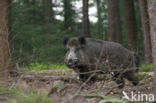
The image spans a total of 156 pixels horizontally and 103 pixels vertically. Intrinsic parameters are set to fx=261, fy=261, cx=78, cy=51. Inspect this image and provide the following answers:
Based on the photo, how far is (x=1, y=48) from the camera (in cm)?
862

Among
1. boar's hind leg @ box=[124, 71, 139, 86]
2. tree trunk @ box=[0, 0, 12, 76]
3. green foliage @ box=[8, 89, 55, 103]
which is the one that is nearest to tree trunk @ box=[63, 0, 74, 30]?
tree trunk @ box=[0, 0, 12, 76]

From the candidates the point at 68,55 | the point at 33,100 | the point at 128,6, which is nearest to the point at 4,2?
the point at 68,55

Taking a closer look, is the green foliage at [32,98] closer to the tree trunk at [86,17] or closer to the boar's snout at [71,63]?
the boar's snout at [71,63]

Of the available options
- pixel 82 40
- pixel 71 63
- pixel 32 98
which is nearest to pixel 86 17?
pixel 82 40

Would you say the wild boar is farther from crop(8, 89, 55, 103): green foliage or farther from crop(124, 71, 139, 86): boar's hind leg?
crop(8, 89, 55, 103): green foliage

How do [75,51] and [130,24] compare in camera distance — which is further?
[130,24]

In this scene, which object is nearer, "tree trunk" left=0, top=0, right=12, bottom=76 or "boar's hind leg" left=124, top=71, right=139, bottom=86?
"boar's hind leg" left=124, top=71, right=139, bottom=86

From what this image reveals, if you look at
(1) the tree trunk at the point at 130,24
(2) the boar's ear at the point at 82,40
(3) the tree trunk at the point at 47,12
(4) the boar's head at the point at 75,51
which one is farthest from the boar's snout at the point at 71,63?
(3) the tree trunk at the point at 47,12

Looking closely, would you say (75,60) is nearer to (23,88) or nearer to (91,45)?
(91,45)

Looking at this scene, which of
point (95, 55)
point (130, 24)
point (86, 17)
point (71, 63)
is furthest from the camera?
point (130, 24)

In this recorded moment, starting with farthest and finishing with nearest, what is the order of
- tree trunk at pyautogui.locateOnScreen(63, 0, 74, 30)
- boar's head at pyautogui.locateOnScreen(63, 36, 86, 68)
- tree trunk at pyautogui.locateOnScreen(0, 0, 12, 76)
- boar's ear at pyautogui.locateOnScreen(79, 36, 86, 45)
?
tree trunk at pyautogui.locateOnScreen(63, 0, 74, 30) → tree trunk at pyautogui.locateOnScreen(0, 0, 12, 76) → boar's ear at pyautogui.locateOnScreen(79, 36, 86, 45) → boar's head at pyautogui.locateOnScreen(63, 36, 86, 68)

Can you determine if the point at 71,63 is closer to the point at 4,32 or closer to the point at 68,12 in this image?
the point at 4,32

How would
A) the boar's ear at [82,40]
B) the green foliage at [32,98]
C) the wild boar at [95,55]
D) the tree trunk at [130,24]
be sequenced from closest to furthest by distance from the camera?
the green foliage at [32,98] → the wild boar at [95,55] → the boar's ear at [82,40] → the tree trunk at [130,24]

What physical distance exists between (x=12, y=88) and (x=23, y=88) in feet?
0.99
